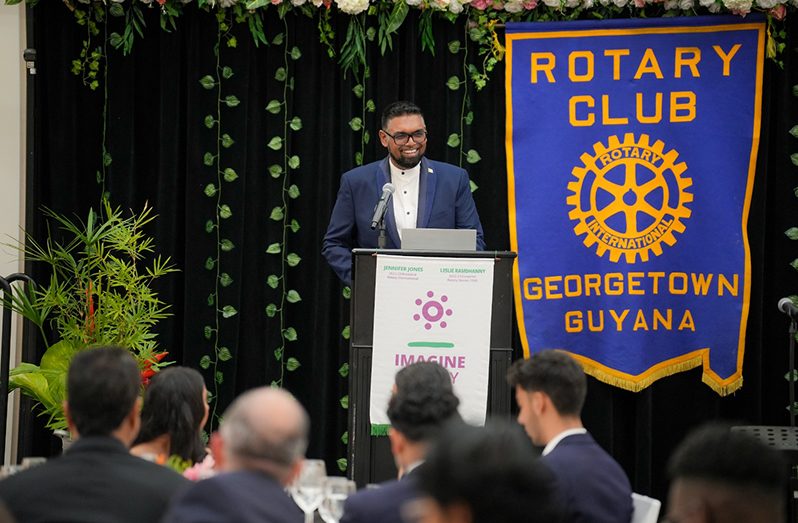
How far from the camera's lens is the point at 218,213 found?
616 cm

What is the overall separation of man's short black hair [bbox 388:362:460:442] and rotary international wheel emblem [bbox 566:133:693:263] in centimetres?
344

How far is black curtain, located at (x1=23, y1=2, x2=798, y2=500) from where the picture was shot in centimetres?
605

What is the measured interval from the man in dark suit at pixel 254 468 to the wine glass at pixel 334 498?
1.81 feet

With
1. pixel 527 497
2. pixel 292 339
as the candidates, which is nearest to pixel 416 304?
pixel 292 339

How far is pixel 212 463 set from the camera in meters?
3.09

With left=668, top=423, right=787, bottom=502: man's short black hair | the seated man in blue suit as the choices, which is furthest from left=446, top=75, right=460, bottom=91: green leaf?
left=668, top=423, right=787, bottom=502: man's short black hair

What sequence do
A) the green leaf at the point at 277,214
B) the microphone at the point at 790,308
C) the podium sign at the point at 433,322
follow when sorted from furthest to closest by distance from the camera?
the green leaf at the point at 277,214, the microphone at the point at 790,308, the podium sign at the point at 433,322

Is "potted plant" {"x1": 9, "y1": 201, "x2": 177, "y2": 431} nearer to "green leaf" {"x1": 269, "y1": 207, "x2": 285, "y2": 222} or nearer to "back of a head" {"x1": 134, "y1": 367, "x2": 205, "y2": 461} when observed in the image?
"green leaf" {"x1": 269, "y1": 207, "x2": 285, "y2": 222}

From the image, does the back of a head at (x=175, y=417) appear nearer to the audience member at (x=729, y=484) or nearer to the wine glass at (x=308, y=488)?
the wine glass at (x=308, y=488)

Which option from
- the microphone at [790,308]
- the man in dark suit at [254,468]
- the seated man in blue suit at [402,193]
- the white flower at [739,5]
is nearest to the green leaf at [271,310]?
the seated man in blue suit at [402,193]

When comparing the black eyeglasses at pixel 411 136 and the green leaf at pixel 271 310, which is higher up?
the black eyeglasses at pixel 411 136

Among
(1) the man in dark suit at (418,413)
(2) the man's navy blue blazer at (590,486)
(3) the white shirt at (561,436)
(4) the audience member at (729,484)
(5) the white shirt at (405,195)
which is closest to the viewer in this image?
(4) the audience member at (729,484)

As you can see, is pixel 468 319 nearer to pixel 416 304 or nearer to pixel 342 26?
pixel 416 304

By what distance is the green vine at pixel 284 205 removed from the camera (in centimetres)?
613
